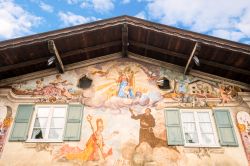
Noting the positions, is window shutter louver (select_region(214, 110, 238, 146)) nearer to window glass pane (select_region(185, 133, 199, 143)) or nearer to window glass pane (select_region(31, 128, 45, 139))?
window glass pane (select_region(185, 133, 199, 143))

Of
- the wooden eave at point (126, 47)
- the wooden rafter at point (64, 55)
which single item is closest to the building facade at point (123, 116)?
the wooden eave at point (126, 47)

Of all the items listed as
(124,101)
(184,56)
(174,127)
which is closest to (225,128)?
(174,127)

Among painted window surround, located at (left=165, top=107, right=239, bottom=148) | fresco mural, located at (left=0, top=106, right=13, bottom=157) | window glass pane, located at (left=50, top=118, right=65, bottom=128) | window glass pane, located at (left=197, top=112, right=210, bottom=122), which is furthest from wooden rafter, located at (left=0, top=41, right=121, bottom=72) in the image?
window glass pane, located at (left=197, top=112, right=210, bottom=122)

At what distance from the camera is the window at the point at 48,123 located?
879 centimetres

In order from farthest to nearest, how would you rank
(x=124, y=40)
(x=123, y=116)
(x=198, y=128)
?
(x=124, y=40), (x=123, y=116), (x=198, y=128)

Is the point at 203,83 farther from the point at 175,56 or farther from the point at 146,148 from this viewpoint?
the point at 146,148

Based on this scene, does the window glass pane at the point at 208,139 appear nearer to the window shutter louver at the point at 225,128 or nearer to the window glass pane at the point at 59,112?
the window shutter louver at the point at 225,128

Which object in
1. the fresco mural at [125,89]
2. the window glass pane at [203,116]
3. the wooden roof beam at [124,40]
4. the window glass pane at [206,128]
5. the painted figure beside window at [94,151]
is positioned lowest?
the painted figure beside window at [94,151]

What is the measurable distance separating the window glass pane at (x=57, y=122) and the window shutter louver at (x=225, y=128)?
456cm

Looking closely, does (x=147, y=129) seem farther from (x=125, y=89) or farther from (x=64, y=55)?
(x=64, y=55)

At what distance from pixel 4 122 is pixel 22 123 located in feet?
1.81

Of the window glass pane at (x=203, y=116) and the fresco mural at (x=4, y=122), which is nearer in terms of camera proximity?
the fresco mural at (x=4, y=122)

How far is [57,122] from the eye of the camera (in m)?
9.12

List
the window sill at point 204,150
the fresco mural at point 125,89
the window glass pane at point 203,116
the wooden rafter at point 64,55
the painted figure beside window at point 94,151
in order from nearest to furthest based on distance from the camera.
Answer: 1. the painted figure beside window at point 94,151
2. the window sill at point 204,150
3. the window glass pane at point 203,116
4. the fresco mural at point 125,89
5. the wooden rafter at point 64,55
